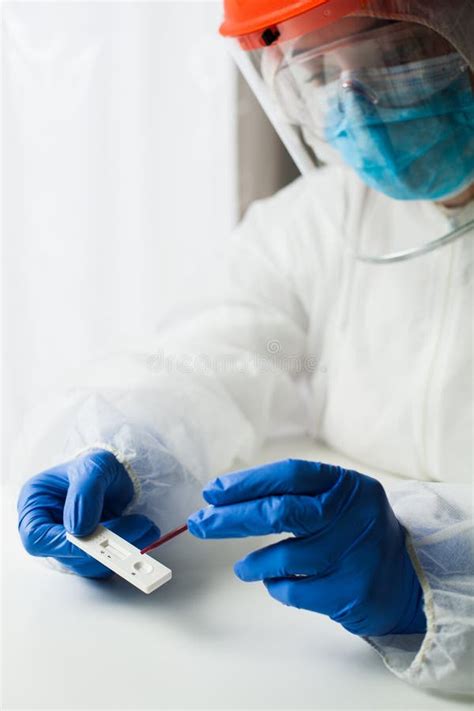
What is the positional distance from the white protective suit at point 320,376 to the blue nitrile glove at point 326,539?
30 mm

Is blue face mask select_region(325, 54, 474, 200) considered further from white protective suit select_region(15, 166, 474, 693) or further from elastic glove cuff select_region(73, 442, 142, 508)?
elastic glove cuff select_region(73, 442, 142, 508)

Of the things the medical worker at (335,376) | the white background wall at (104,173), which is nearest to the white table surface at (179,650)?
the medical worker at (335,376)

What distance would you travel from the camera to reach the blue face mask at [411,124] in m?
0.89

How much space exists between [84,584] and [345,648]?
0.96ft

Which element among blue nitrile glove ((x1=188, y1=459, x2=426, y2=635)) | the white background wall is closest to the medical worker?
blue nitrile glove ((x1=188, y1=459, x2=426, y2=635))

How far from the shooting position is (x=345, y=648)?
754 mm

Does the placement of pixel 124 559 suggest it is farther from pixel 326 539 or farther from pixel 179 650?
pixel 326 539

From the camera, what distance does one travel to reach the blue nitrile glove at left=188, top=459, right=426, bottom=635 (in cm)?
71

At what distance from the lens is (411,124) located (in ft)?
3.04

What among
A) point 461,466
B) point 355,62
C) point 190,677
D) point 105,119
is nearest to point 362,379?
point 461,466

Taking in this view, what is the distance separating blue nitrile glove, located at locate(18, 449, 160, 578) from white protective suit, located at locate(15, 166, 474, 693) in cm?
3

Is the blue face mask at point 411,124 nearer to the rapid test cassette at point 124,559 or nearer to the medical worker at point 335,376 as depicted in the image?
the medical worker at point 335,376

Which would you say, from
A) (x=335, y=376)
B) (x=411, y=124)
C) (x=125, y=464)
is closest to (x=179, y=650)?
(x=125, y=464)

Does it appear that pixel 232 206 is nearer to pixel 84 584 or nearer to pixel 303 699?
pixel 84 584
